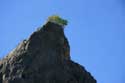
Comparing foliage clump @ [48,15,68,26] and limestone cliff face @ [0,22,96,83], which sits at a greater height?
foliage clump @ [48,15,68,26]

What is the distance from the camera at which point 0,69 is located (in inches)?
3900

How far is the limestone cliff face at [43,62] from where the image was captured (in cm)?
9638

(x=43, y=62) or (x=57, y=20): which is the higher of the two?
(x=57, y=20)

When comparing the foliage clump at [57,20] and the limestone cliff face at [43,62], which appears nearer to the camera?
the limestone cliff face at [43,62]

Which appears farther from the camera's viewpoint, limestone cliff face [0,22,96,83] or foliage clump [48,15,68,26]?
Answer: foliage clump [48,15,68,26]

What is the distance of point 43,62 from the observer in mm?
98062

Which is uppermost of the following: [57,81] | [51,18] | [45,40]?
[51,18]

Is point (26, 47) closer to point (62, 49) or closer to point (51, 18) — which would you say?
point (62, 49)

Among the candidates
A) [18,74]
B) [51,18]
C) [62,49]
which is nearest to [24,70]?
[18,74]

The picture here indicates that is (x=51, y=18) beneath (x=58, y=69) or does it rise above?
above

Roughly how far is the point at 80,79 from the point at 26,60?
8.28 m

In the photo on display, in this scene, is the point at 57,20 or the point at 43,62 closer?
the point at 43,62

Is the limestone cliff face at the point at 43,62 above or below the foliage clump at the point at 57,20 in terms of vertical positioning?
below

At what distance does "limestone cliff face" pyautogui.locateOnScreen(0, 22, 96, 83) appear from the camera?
96.4m
